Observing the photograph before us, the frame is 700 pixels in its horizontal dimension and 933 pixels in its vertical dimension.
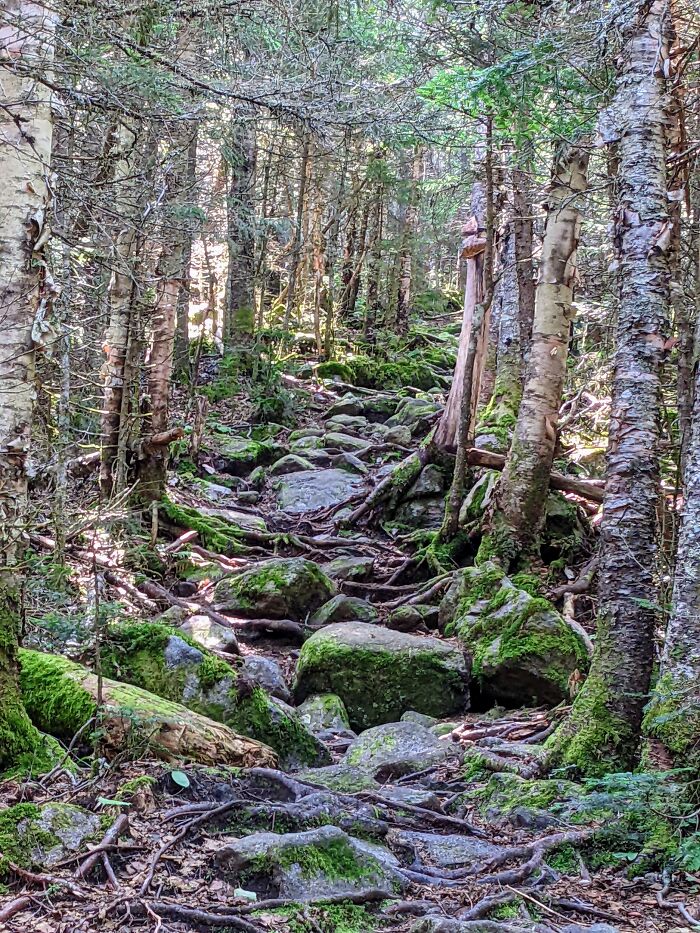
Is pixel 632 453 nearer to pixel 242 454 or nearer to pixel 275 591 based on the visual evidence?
pixel 275 591

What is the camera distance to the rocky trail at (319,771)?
319 centimetres

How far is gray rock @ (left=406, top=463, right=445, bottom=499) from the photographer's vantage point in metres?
12.2

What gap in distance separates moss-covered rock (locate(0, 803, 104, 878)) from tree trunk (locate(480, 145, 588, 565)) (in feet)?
22.1

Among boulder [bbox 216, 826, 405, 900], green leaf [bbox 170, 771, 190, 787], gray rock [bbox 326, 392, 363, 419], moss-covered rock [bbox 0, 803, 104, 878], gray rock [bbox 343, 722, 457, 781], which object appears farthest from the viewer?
gray rock [bbox 326, 392, 363, 419]

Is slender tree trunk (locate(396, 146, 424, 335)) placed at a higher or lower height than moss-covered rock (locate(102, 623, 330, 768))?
higher

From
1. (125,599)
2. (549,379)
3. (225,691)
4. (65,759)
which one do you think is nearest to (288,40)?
(549,379)

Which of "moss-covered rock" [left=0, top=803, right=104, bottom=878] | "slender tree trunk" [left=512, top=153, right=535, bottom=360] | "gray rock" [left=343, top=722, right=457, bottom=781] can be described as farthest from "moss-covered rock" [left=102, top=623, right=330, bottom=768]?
"slender tree trunk" [left=512, top=153, right=535, bottom=360]

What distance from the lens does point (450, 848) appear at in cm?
428

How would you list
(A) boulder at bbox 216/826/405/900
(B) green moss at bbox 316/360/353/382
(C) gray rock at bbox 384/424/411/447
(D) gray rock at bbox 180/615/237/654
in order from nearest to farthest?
(A) boulder at bbox 216/826/405/900 < (D) gray rock at bbox 180/615/237/654 < (C) gray rock at bbox 384/424/411/447 < (B) green moss at bbox 316/360/353/382

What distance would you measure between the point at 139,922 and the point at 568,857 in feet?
7.52

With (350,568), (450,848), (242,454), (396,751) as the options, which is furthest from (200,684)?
(242,454)

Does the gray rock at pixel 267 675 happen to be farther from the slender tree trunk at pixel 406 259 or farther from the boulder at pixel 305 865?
the slender tree trunk at pixel 406 259

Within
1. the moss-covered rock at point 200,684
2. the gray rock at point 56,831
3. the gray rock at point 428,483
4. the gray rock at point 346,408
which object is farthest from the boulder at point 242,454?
the gray rock at point 56,831

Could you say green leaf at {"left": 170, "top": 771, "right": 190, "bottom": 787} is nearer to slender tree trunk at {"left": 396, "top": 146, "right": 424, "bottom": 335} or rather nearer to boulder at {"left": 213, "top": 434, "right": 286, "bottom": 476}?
boulder at {"left": 213, "top": 434, "right": 286, "bottom": 476}
